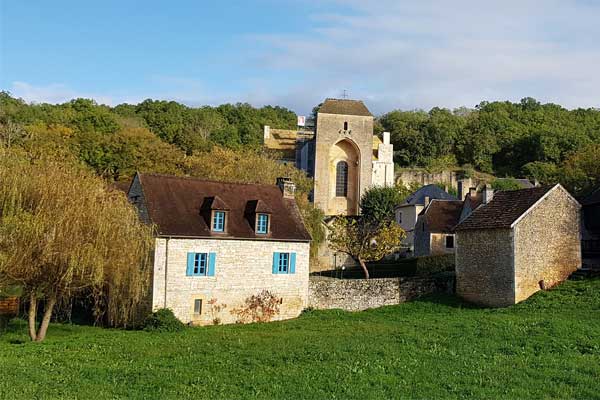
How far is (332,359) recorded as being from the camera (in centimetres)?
1377

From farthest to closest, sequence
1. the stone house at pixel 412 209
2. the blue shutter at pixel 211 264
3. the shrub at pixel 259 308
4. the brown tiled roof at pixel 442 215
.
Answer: the stone house at pixel 412 209
the brown tiled roof at pixel 442 215
the shrub at pixel 259 308
the blue shutter at pixel 211 264

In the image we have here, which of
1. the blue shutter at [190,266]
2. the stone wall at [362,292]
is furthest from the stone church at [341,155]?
the blue shutter at [190,266]

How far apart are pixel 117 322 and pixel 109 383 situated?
37.0 ft

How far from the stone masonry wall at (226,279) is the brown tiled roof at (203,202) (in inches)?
16.3

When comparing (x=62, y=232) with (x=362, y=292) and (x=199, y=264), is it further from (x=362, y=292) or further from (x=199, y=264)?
(x=362, y=292)

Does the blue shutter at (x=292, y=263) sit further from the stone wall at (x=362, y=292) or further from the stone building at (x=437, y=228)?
the stone building at (x=437, y=228)

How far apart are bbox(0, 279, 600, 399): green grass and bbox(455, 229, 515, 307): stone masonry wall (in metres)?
2.26

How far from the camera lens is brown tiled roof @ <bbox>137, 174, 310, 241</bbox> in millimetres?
23675

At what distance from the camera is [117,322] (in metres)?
22.2

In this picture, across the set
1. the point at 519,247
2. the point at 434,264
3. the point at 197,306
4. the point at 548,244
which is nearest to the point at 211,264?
the point at 197,306

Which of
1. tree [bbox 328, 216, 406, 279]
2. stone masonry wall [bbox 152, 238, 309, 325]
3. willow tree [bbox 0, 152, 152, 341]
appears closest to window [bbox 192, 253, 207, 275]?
stone masonry wall [bbox 152, 238, 309, 325]

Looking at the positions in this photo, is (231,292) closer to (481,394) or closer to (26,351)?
(26,351)

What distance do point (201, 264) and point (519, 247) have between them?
13.0 metres

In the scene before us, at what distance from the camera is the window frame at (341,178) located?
6003 centimetres
